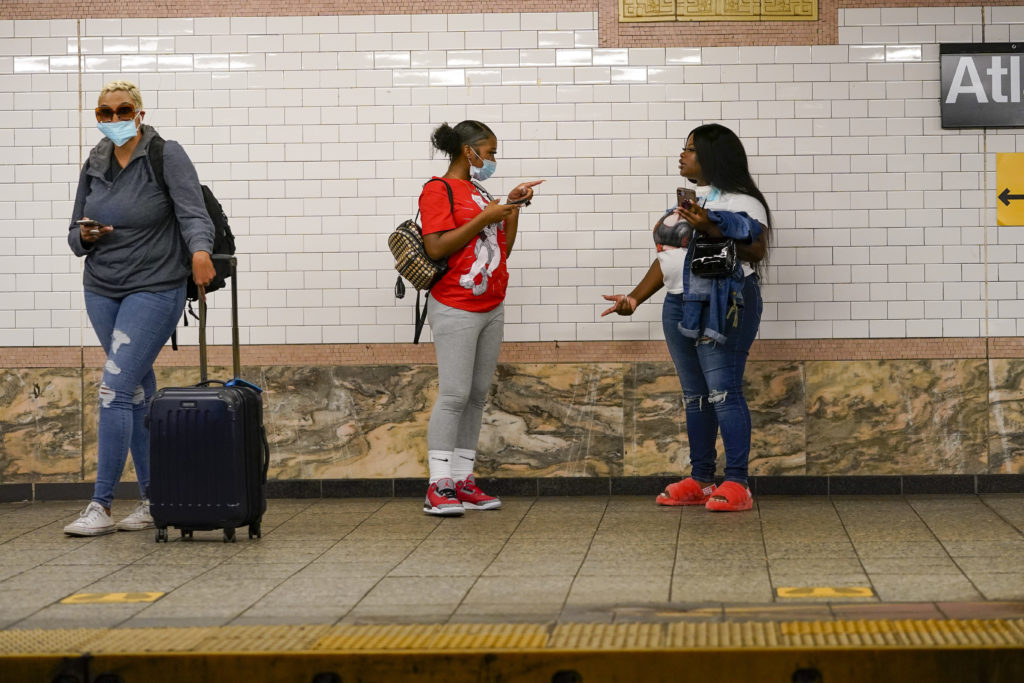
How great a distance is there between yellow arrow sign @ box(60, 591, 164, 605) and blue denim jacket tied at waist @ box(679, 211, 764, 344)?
2.74 m

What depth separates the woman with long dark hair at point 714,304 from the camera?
Answer: 6.07 metres

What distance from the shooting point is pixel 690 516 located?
608 centimetres

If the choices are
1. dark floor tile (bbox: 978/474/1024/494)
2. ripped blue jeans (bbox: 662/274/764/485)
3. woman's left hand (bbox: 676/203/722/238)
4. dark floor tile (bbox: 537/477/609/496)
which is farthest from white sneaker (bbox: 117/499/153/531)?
dark floor tile (bbox: 978/474/1024/494)

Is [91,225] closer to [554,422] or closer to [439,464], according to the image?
[439,464]

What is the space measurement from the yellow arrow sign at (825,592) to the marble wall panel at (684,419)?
2.51m

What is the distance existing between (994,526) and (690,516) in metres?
1.28

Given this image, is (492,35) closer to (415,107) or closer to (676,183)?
(415,107)

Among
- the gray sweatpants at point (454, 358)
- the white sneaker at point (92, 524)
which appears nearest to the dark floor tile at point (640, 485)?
the gray sweatpants at point (454, 358)

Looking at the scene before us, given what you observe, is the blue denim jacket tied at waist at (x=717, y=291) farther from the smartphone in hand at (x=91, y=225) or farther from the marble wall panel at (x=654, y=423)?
the smartphone in hand at (x=91, y=225)

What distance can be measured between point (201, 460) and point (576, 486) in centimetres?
218

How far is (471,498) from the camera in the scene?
6.46 m

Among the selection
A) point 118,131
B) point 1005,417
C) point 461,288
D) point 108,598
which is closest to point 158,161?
point 118,131

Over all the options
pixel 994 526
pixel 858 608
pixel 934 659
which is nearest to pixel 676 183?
pixel 994 526

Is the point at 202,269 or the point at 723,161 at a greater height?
the point at 723,161
